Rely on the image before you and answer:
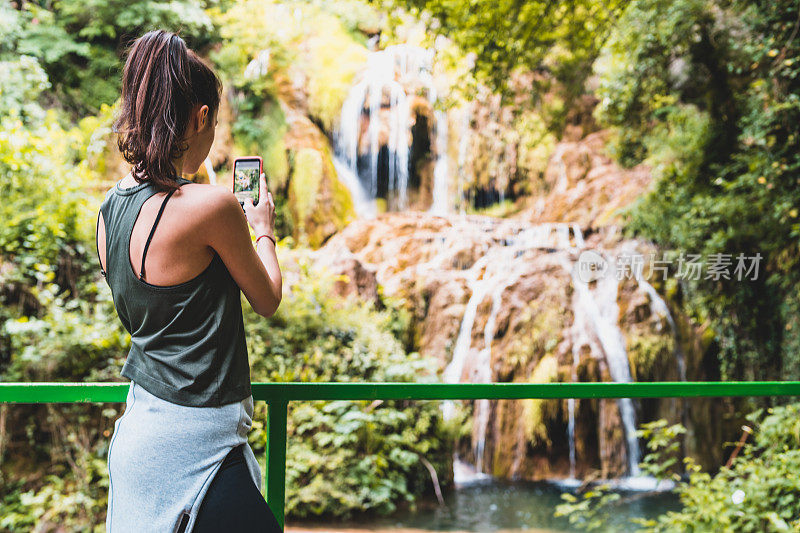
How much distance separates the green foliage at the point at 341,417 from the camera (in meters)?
4.59

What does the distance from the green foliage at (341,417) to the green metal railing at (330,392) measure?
3165mm

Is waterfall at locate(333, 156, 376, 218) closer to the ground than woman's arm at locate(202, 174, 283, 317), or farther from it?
farther from it

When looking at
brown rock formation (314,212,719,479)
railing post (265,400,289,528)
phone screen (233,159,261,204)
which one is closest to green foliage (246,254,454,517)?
brown rock formation (314,212,719,479)

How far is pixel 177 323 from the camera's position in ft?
2.97

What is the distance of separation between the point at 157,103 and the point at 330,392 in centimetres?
69

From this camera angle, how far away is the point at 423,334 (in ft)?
20.1

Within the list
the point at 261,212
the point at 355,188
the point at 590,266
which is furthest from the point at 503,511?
the point at 261,212

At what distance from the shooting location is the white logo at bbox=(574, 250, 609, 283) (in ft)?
20.4

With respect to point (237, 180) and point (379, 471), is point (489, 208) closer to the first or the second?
point (379, 471)

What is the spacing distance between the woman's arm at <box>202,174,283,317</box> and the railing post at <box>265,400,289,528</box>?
419 mm

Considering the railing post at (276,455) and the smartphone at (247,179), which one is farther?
the railing post at (276,455)

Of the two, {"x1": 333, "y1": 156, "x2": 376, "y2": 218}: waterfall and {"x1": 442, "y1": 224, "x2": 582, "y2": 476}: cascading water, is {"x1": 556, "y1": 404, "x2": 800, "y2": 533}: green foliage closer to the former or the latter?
{"x1": 442, "y1": 224, "x2": 582, "y2": 476}: cascading water

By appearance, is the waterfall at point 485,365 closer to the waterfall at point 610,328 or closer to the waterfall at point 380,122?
the waterfall at point 610,328

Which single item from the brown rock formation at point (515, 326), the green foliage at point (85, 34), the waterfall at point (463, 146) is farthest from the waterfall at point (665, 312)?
the green foliage at point (85, 34)
